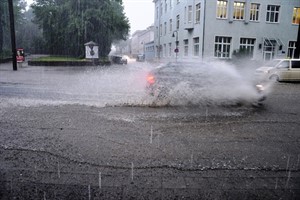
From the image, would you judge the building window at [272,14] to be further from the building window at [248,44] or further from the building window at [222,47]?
the building window at [222,47]

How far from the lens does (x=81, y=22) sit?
38250 millimetres

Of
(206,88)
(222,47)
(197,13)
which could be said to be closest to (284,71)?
(206,88)

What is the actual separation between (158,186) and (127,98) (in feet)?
24.6

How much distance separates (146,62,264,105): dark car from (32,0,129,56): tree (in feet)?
103

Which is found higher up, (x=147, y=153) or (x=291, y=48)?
(x=291, y=48)

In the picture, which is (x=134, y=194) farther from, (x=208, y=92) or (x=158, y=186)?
(x=208, y=92)

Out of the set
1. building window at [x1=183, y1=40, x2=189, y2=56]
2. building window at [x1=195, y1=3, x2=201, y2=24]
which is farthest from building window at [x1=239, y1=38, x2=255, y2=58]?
building window at [x1=183, y1=40, x2=189, y2=56]

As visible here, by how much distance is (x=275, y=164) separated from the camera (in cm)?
456

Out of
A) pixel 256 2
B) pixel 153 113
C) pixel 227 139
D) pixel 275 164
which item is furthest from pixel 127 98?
pixel 256 2

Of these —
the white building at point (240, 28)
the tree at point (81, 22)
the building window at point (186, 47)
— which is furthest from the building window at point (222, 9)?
the tree at point (81, 22)

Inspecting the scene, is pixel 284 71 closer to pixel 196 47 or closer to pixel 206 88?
pixel 206 88

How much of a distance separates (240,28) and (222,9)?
331 cm

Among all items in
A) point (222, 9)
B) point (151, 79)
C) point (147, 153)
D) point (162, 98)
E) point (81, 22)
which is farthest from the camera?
point (81, 22)

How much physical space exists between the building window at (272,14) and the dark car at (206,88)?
90.8 ft
